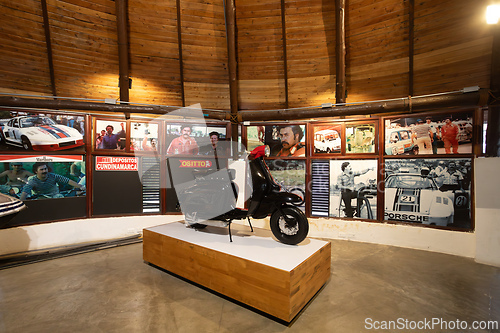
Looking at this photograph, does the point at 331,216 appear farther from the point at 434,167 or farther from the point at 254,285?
the point at 254,285

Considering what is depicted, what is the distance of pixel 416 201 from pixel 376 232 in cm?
108

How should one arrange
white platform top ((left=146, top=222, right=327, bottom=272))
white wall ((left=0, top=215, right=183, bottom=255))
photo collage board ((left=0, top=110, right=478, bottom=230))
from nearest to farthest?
white platform top ((left=146, top=222, right=327, bottom=272)) < white wall ((left=0, top=215, right=183, bottom=255)) < photo collage board ((left=0, top=110, right=478, bottom=230))

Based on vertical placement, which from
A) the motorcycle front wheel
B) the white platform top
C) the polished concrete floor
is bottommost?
the polished concrete floor

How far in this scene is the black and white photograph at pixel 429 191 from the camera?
186 inches

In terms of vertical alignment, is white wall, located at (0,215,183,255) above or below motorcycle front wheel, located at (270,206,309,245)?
below

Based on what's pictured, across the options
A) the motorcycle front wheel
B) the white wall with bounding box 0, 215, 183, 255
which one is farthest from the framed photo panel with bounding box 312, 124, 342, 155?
the white wall with bounding box 0, 215, 183, 255

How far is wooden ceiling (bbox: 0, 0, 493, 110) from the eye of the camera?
488 centimetres

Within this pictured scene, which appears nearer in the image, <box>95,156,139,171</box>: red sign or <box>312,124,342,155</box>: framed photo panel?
<box>95,156,139,171</box>: red sign

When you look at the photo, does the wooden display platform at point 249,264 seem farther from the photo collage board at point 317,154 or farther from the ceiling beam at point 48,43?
the ceiling beam at point 48,43

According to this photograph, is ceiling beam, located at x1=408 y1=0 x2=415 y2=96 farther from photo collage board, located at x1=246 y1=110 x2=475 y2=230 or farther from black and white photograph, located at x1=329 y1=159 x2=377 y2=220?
black and white photograph, located at x1=329 y1=159 x2=377 y2=220

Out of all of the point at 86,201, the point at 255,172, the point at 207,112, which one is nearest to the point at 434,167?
the point at 255,172

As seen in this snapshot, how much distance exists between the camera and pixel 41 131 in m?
5.15

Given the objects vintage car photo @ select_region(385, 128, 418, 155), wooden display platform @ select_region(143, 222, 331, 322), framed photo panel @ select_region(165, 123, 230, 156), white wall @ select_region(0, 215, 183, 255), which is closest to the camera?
wooden display platform @ select_region(143, 222, 331, 322)

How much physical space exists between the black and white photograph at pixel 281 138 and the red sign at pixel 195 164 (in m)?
1.21
